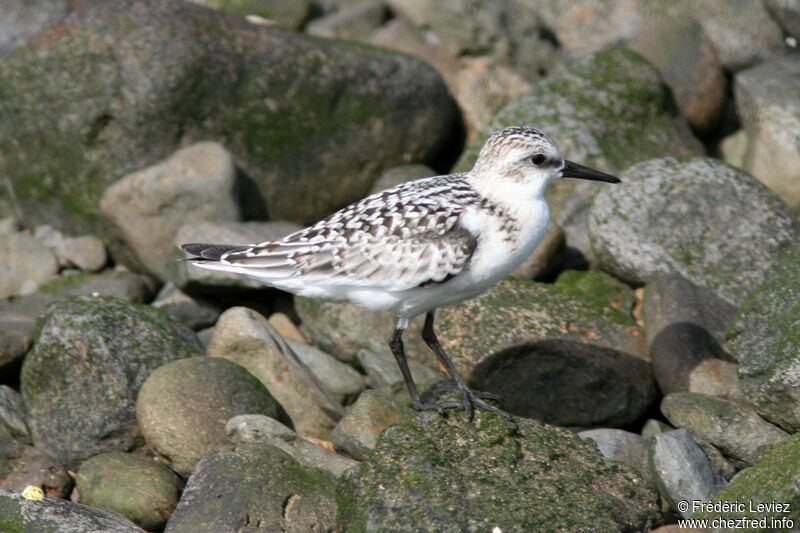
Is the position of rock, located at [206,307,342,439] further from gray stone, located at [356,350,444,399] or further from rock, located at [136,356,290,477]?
gray stone, located at [356,350,444,399]

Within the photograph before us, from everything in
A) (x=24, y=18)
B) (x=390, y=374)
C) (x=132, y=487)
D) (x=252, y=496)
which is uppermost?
(x=24, y=18)

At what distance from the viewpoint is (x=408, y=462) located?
19.1ft

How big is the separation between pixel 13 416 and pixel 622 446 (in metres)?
5.56

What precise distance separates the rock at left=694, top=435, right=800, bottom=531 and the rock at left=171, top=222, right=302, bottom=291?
537 centimetres

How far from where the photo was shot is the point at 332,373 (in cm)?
887

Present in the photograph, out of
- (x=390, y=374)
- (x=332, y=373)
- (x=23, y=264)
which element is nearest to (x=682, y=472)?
(x=390, y=374)

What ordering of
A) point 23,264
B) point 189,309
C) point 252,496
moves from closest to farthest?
point 252,496 < point 189,309 < point 23,264

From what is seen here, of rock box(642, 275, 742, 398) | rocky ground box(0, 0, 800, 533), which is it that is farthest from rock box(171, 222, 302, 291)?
rock box(642, 275, 742, 398)

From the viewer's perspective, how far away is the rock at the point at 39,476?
718cm

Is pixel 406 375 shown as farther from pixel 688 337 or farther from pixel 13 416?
pixel 13 416

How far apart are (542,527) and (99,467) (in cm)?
381

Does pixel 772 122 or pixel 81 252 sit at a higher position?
pixel 772 122

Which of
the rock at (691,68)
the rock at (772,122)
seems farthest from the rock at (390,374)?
the rock at (691,68)

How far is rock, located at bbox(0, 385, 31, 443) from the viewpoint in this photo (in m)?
7.93
